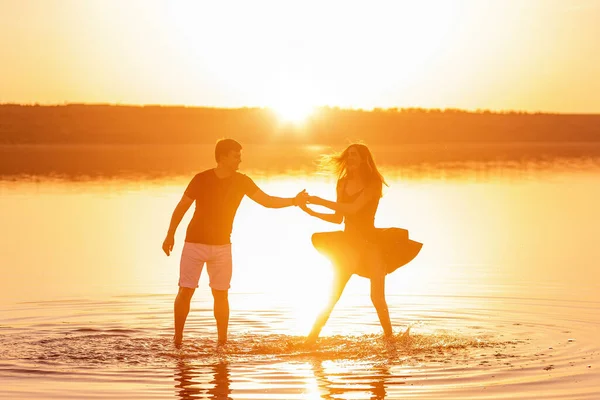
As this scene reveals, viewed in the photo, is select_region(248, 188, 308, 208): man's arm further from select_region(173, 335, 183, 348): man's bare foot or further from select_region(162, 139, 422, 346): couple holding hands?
select_region(173, 335, 183, 348): man's bare foot

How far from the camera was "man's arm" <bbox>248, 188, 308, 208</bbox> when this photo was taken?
1351cm

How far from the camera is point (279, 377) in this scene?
11938mm

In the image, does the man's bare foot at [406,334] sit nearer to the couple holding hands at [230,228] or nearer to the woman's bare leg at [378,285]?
the couple holding hands at [230,228]

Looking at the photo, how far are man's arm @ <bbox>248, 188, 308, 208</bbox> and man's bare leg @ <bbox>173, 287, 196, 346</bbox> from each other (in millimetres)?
1262

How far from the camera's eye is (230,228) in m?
13.4

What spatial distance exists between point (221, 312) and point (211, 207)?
121 cm

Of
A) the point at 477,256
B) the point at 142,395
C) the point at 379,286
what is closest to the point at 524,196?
the point at 477,256

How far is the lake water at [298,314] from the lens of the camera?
11.7 m

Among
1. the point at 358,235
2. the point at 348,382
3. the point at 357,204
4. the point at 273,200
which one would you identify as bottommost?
the point at 348,382

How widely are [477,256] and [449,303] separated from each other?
5407mm

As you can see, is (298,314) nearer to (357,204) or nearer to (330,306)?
(330,306)

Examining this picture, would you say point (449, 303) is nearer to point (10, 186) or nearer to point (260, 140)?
point (10, 186)

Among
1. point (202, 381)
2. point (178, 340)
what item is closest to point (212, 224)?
point (178, 340)

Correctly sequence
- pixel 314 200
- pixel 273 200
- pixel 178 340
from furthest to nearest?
pixel 314 200, pixel 273 200, pixel 178 340
